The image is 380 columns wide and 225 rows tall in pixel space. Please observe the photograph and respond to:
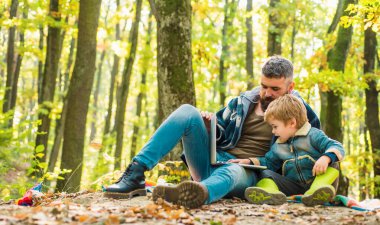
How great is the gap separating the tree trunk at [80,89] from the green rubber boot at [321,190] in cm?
506

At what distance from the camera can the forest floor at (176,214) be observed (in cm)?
323

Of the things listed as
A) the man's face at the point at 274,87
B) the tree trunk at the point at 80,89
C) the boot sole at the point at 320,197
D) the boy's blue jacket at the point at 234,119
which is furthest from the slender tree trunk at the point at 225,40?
the boot sole at the point at 320,197

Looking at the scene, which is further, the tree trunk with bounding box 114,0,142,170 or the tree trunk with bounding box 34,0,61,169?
the tree trunk with bounding box 114,0,142,170

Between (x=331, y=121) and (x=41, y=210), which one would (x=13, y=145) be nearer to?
(x=41, y=210)

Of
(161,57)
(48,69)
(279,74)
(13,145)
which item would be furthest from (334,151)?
(48,69)

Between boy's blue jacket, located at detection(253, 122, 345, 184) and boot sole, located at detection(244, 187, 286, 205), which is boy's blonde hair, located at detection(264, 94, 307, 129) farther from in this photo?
boot sole, located at detection(244, 187, 286, 205)

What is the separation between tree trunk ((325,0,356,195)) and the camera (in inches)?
464

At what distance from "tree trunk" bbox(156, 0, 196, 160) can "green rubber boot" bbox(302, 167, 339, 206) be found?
2750 mm

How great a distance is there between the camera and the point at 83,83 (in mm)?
8766

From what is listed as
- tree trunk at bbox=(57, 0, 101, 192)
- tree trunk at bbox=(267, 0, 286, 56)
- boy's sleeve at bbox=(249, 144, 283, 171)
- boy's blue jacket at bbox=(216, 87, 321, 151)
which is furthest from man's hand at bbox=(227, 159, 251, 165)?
tree trunk at bbox=(267, 0, 286, 56)

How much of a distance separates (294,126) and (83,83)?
4915mm

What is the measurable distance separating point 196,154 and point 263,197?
0.79m

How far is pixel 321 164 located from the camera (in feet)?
14.6

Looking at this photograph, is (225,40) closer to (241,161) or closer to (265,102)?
(265,102)
